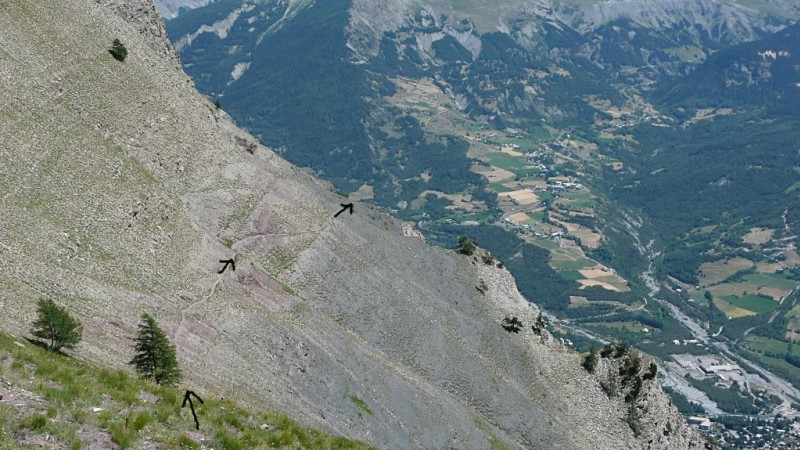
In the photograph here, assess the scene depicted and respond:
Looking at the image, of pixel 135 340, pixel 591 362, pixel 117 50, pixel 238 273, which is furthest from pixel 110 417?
pixel 591 362

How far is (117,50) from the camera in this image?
98.9 metres

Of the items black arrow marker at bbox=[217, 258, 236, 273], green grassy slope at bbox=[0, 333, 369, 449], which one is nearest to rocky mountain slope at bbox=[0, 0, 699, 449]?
black arrow marker at bbox=[217, 258, 236, 273]

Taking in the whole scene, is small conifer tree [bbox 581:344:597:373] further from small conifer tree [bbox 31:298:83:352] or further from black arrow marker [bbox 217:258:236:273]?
small conifer tree [bbox 31:298:83:352]

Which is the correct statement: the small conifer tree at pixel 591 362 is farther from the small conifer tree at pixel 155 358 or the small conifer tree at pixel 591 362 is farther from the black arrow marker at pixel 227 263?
the small conifer tree at pixel 155 358

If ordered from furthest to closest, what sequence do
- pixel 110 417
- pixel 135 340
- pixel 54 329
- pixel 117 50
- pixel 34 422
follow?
pixel 117 50 → pixel 135 340 → pixel 54 329 → pixel 110 417 → pixel 34 422

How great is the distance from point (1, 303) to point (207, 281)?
91.0ft

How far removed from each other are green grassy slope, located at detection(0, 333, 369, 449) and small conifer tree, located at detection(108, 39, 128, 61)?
72384mm

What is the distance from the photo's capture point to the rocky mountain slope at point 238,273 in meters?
66.1

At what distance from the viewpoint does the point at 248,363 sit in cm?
6981

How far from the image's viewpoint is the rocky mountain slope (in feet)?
217

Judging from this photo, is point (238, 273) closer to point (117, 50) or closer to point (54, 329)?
point (54, 329)

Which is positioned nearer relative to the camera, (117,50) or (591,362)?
(117,50)

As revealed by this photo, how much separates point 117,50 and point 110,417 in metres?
81.1

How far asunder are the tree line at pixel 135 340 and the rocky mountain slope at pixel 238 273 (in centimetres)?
167
